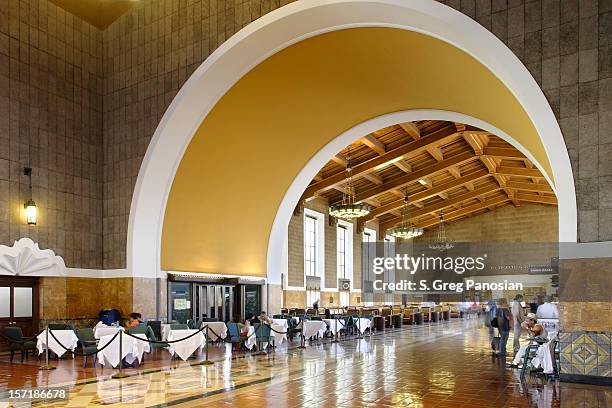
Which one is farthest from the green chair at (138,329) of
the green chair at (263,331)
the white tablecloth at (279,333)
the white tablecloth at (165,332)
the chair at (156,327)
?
the white tablecloth at (279,333)

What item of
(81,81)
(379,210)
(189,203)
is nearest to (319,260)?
(379,210)

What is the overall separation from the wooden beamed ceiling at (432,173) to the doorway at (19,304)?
9.29 meters

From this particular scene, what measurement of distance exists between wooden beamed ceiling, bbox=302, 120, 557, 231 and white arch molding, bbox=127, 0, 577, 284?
418cm

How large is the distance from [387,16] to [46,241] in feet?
25.8

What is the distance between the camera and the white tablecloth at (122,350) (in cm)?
892

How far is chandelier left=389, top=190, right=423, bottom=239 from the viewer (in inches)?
854

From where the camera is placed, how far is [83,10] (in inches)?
478

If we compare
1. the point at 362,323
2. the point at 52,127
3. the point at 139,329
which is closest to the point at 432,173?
the point at 362,323

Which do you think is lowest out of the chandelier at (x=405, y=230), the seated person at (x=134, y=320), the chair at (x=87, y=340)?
the chair at (x=87, y=340)

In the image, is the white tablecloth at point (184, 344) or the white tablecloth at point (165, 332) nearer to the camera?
the white tablecloth at point (184, 344)

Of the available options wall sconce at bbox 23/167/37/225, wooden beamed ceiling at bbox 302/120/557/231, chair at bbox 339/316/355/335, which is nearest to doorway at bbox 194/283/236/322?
chair at bbox 339/316/355/335

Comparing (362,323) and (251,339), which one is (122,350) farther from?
(362,323)

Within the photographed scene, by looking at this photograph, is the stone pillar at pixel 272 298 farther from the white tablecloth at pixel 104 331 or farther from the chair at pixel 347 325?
the white tablecloth at pixel 104 331

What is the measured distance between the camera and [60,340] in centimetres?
998
